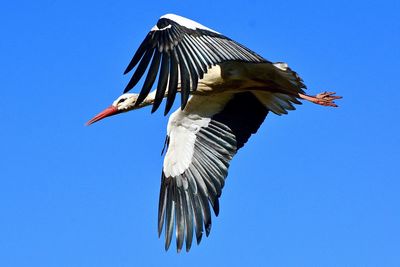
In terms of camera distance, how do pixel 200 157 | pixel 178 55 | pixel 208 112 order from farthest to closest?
pixel 208 112 < pixel 200 157 < pixel 178 55

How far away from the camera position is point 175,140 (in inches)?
520

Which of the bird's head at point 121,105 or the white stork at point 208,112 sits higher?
the bird's head at point 121,105

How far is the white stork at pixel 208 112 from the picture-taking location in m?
10.8

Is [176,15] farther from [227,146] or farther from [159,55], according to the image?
[227,146]

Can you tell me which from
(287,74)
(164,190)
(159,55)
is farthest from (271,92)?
(159,55)

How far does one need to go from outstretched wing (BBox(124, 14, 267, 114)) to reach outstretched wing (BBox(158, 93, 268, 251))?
2.04 meters

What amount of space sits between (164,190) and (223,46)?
280 cm

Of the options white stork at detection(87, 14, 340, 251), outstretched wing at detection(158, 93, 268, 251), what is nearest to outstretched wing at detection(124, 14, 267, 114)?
white stork at detection(87, 14, 340, 251)

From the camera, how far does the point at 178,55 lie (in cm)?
1033

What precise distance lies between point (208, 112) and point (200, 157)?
2.01 feet

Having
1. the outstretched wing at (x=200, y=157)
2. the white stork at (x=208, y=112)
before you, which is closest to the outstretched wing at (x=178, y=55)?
the white stork at (x=208, y=112)

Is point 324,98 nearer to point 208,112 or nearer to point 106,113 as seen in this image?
point 208,112

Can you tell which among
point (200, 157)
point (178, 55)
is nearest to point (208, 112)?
point (200, 157)

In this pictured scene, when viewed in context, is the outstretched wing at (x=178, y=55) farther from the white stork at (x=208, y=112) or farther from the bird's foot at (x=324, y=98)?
the bird's foot at (x=324, y=98)
